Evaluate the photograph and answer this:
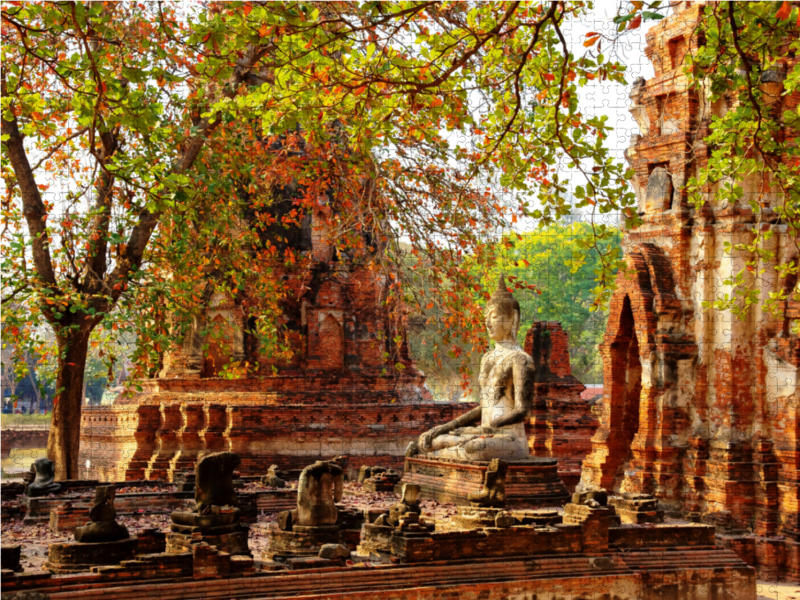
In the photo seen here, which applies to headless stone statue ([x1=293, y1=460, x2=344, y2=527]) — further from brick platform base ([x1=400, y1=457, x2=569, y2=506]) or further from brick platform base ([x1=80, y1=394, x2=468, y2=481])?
brick platform base ([x1=80, y1=394, x2=468, y2=481])

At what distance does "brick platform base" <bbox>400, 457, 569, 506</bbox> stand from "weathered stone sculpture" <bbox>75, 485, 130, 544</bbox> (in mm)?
4239

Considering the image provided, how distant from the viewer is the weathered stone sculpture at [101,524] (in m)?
8.27

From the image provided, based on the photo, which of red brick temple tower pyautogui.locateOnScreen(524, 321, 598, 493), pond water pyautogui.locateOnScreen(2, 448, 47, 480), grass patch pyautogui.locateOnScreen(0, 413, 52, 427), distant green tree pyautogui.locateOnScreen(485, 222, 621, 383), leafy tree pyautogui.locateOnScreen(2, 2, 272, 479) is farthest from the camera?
grass patch pyautogui.locateOnScreen(0, 413, 52, 427)

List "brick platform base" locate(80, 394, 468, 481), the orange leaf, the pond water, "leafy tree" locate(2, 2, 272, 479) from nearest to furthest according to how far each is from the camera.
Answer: the orange leaf, "leafy tree" locate(2, 2, 272, 479), "brick platform base" locate(80, 394, 468, 481), the pond water

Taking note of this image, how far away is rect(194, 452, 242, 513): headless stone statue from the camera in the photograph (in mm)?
9109

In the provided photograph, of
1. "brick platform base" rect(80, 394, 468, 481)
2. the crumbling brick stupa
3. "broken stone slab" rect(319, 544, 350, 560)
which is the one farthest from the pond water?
"broken stone slab" rect(319, 544, 350, 560)

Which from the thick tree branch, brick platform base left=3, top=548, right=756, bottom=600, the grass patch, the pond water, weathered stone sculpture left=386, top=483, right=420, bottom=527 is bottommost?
the pond water

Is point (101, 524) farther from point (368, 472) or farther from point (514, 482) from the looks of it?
point (368, 472)

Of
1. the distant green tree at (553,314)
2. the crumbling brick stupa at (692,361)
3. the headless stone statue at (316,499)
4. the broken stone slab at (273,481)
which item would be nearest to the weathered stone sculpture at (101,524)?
the headless stone statue at (316,499)

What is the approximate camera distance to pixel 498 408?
12289mm

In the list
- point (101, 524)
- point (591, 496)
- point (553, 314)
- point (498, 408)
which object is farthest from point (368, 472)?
point (553, 314)

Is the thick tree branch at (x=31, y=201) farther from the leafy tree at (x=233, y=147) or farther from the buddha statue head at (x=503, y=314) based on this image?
the buddha statue head at (x=503, y=314)

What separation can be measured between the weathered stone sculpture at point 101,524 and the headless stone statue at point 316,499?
5.52ft

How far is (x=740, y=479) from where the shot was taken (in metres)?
12.2
